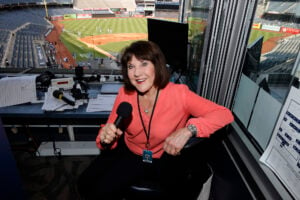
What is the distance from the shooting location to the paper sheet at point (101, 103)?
1745 mm

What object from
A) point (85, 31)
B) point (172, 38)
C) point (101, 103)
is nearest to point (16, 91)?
point (101, 103)

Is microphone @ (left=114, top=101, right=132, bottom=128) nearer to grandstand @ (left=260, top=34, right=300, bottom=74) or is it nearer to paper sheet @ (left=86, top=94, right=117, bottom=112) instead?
paper sheet @ (left=86, top=94, right=117, bottom=112)

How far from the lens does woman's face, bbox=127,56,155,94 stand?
1358mm

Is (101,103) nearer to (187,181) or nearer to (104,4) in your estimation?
(187,181)

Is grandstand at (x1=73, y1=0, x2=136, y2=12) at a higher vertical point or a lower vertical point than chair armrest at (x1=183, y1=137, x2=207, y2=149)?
higher

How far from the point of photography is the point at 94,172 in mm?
1353

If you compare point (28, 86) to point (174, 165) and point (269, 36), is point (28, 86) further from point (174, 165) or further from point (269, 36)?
point (269, 36)

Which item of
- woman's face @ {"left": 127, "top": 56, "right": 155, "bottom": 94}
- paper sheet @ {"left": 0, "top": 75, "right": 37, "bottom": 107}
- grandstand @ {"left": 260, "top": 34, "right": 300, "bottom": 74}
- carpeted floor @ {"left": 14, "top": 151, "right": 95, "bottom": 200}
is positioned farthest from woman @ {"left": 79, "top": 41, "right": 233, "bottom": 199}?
paper sheet @ {"left": 0, "top": 75, "right": 37, "bottom": 107}

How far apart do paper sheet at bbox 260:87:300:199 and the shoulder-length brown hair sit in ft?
2.52

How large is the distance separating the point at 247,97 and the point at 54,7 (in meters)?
2.62

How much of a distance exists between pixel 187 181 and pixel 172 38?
4.59 feet

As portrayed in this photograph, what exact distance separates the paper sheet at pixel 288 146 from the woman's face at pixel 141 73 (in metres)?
0.84

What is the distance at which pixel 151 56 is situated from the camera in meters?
1.35

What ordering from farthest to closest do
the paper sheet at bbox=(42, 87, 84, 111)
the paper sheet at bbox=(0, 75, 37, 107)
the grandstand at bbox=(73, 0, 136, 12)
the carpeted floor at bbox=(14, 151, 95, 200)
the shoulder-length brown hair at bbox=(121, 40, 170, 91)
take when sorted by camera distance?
the grandstand at bbox=(73, 0, 136, 12) → the carpeted floor at bbox=(14, 151, 95, 200) → the paper sheet at bbox=(0, 75, 37, 107) → the paper sheet at bbox=(42, 87, 84, 111) → the shoulder-length brown hair at bbox=(121, 40, 170, 91)
